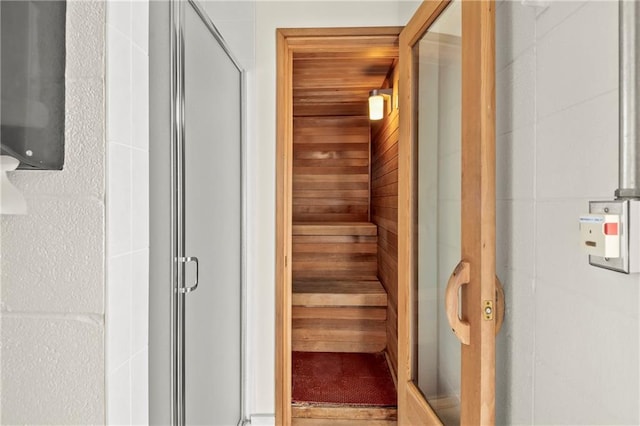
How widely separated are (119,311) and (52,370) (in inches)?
5.5

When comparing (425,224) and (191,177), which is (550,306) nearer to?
(425,224)

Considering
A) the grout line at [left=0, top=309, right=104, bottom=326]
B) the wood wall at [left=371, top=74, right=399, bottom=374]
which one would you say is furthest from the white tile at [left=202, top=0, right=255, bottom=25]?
the wood wall at [left=371, top=74, right=399, bottom=374]

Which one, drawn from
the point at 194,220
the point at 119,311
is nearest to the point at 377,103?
the point at 194,220

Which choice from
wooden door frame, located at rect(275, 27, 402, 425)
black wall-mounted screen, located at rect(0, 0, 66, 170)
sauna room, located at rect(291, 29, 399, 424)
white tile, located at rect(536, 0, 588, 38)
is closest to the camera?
black wall-mounted screen, located at rect(0, 0, 66, 170)

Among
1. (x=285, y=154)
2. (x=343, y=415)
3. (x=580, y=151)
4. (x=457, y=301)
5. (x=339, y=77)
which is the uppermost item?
(x=339, y=77)

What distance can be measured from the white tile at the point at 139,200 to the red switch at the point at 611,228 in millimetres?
821

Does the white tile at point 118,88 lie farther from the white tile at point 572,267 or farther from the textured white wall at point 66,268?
the white tile at point 572,267

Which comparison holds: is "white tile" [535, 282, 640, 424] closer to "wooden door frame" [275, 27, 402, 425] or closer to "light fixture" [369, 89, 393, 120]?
"wooden door frame" [275, 27, 402, 425]

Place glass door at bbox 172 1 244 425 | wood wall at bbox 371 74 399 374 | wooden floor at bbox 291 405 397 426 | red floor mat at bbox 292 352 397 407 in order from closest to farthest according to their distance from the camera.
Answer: glass door at bbox 172 1 244 425 < wooden floor at bbox 291 405 397 426 < red floor mat at bbox 292 352 397 407 < wood wall at bbox 371 74 399 374

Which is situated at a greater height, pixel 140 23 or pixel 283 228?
pixel 140 23

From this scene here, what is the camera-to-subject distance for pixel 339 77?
3.39 metres

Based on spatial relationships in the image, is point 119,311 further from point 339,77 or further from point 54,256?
point 339,77

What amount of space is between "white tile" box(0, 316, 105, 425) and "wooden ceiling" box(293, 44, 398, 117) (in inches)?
71.0

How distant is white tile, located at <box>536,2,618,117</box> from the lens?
2.38ft
